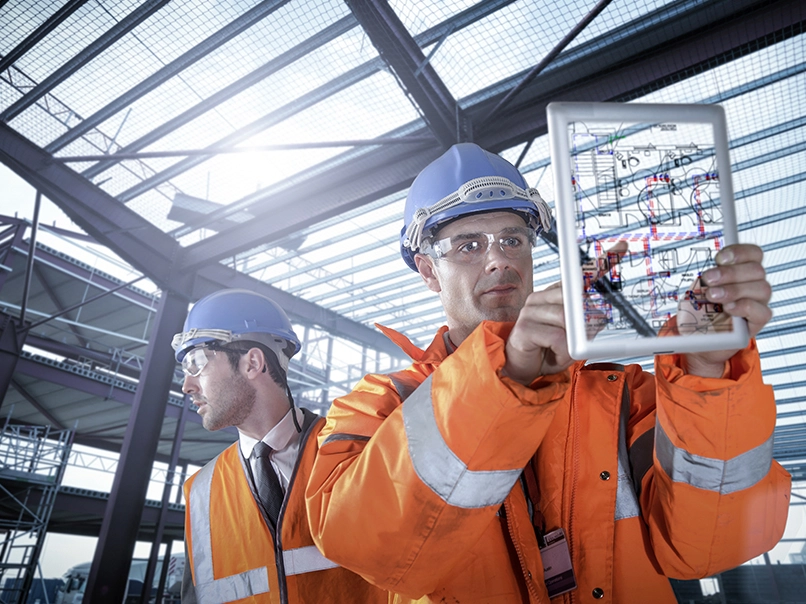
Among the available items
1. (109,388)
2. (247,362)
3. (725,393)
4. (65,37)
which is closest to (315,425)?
(247,362)

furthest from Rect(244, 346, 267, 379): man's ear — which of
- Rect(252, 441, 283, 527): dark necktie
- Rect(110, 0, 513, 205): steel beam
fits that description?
Rect(110, 0, 513, 205): steel beam

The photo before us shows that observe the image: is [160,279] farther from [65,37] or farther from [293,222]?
[65,37]

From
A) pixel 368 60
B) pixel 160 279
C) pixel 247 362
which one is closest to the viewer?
pixel 247 362

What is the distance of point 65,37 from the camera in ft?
20.0

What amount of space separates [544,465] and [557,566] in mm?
237

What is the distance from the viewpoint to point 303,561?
2586mm

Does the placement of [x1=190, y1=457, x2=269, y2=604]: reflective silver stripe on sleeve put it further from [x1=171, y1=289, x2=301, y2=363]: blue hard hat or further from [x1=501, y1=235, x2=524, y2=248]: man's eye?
[x1=501, y1=235, x2=524, y2=248]: man's eye

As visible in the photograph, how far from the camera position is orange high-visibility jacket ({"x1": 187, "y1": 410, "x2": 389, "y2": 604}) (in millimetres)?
2572

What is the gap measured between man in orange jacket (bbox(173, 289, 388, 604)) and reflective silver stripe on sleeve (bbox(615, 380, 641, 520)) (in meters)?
1.54

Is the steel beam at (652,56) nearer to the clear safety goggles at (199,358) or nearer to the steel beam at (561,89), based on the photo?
the steel beam at (561,89)

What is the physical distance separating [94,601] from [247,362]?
200 inches

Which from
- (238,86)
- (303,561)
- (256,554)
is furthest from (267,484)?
(238,86)

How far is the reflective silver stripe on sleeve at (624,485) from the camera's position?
1.46m

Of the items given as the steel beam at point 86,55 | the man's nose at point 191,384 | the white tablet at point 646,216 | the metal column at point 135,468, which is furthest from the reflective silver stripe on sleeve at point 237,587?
the steel beam at point 86,55
